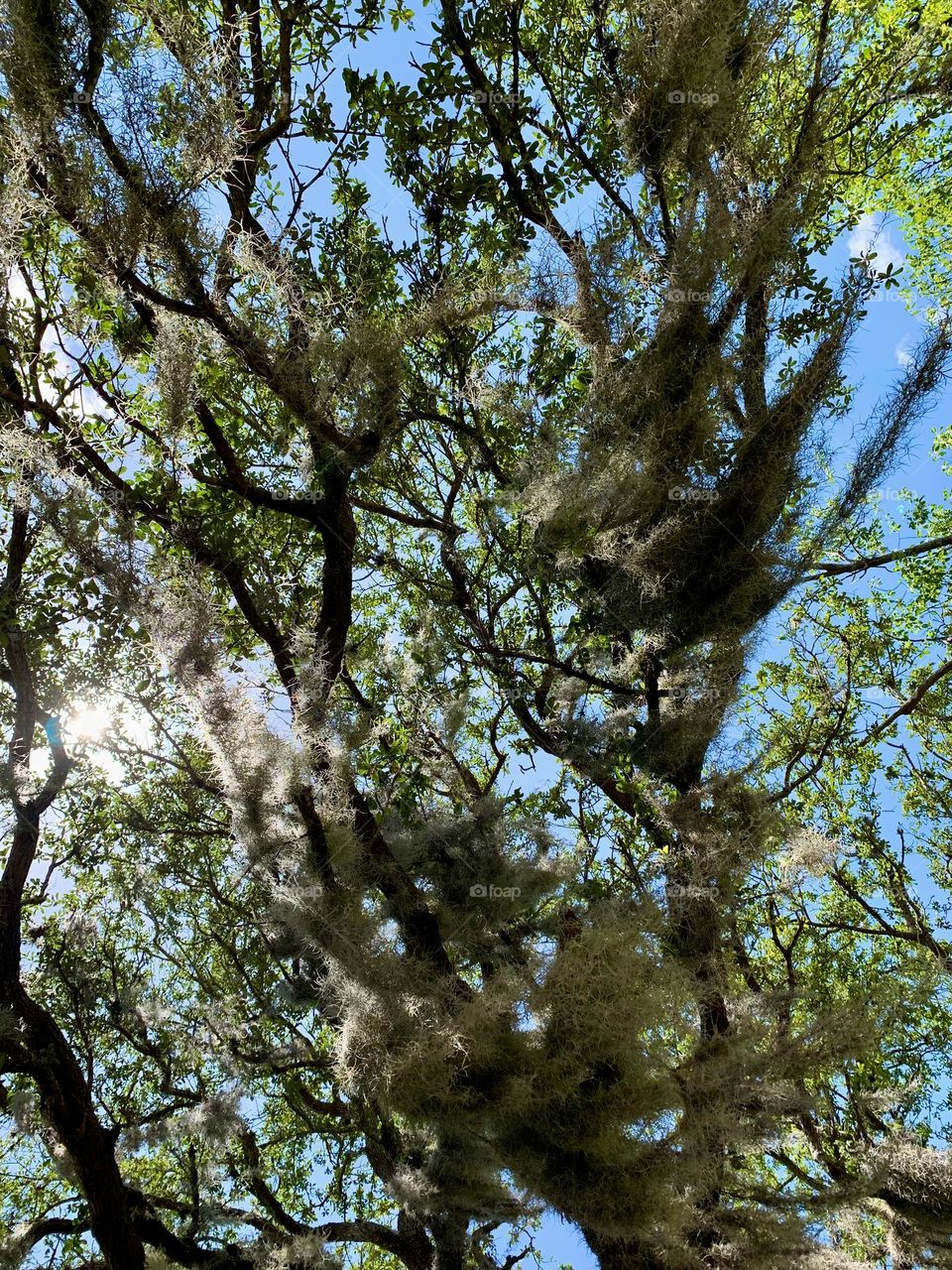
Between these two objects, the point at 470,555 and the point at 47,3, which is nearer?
the point at 47,3

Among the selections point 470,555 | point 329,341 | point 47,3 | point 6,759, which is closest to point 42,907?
point 6,759

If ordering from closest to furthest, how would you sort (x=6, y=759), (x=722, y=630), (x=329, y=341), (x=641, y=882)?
(x=329, y=341) < (x=722, y=630) < (x=641, y=882) < (x=6, y=759)

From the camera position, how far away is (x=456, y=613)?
635cm

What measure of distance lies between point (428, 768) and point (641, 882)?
5.89 ft

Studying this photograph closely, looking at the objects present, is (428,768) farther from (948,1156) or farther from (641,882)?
(948,1156)

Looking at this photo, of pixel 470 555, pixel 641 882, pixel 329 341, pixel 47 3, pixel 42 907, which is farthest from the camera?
pixel 42 907

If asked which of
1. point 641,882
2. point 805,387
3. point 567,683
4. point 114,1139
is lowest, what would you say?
point 641,882

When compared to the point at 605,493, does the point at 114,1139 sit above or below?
below

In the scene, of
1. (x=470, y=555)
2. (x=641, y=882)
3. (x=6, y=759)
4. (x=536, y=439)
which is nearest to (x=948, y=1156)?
(x=641, y=882)

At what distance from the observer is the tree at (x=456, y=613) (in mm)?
3236

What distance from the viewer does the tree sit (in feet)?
10.6

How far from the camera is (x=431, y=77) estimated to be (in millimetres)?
5363

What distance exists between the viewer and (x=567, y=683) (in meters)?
5.12

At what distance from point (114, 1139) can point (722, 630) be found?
4.30m
